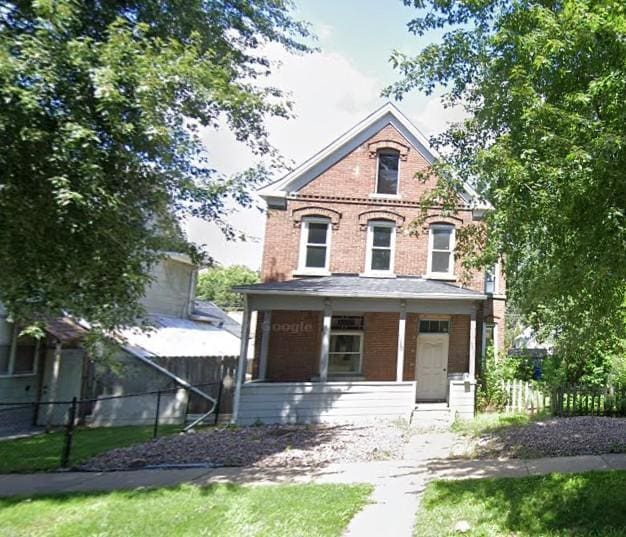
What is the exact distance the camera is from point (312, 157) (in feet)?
56.9

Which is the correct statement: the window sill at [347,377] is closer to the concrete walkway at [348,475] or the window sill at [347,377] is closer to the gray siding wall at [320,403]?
the gray siding wall at [320,403]

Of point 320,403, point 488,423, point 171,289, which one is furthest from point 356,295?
point 171,289

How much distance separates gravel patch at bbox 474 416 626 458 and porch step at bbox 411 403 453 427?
2380 millimetres

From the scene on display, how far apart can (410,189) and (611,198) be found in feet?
41.4

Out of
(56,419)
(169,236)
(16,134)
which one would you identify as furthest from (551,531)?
(56,419)

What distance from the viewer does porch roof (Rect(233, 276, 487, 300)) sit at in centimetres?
1366

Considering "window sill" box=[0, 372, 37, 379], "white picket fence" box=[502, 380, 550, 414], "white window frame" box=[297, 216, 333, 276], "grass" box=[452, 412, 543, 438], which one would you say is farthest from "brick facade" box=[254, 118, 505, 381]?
"window sill" box=[0, 372, 37, 379]

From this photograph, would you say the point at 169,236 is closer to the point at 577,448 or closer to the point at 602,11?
the point at 602,11

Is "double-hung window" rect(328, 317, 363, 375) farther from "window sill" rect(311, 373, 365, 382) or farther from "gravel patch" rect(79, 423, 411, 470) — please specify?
"gravel patch" rect(79, 423, 411, 470)

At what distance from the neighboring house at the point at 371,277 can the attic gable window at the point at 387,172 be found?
0.04m

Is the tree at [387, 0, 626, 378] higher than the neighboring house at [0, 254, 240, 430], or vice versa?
the tree at [387, 0, 626, 378]

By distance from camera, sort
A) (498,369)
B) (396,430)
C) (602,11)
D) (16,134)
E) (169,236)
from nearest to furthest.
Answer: (602,11) < (16,134) < (169,236) < (396,430) < (498,369)

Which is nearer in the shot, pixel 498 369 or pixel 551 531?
pixel 551 531

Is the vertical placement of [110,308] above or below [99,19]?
below
